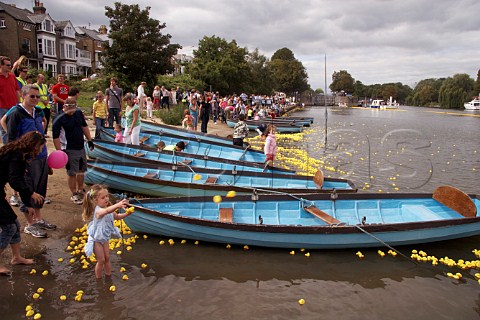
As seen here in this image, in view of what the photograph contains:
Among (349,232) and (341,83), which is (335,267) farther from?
(341,83)

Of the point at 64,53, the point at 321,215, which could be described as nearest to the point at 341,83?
the point at 64,53

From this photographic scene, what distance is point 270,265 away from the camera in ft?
25.2

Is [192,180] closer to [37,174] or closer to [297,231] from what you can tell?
[297,231]

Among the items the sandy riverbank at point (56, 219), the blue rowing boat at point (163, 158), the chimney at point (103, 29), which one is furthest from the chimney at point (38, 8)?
the sandy riverbank at point (56, 219)

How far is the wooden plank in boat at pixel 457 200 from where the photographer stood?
8.47 metres

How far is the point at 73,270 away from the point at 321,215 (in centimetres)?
558

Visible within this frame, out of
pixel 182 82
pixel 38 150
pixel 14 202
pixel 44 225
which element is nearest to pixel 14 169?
pixel 38 150

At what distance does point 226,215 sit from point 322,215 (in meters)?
2.34

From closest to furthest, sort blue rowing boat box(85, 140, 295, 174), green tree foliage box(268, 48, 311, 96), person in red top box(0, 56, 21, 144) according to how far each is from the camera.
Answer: person in red top box(0, 56, 21, 144)
blue rowing boat box(85, 140, 295, 174)
green tree foliage box(268, 48, 311, 96)

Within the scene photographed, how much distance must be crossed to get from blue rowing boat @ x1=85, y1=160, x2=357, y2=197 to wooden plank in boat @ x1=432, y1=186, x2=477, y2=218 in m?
2.27

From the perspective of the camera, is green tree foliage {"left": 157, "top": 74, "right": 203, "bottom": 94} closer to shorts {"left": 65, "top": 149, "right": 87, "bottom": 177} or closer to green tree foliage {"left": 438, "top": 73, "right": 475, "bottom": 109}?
shorts {"left": 65, "top": 149, "right": 87, "bottom": 177}

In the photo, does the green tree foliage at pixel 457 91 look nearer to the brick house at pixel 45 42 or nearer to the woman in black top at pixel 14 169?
the brick house at pixel 45 42

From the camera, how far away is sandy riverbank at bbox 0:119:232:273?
7420 mm

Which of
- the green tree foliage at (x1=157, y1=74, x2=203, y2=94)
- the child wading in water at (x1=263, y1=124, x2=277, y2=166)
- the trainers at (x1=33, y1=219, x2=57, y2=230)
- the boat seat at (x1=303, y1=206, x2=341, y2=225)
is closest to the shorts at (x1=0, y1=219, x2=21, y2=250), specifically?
the trainers at (x1=33, y1=219, x2=57, y2=230)
